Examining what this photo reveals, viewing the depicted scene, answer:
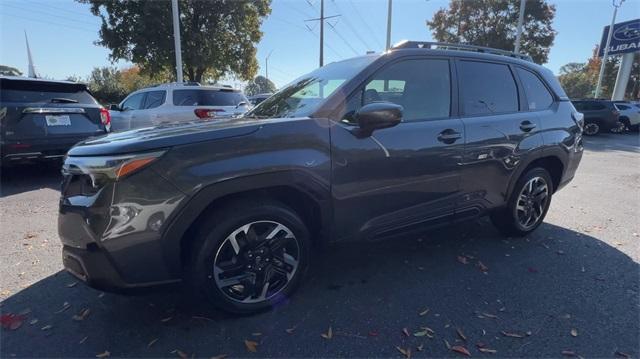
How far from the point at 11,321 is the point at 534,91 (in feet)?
16.5

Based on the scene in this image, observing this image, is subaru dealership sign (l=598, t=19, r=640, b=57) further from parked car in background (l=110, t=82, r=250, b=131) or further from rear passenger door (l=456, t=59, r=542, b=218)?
rear passenger door (l=456, t=59, r=542, b=218)

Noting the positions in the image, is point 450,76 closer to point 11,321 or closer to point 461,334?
point 461,334

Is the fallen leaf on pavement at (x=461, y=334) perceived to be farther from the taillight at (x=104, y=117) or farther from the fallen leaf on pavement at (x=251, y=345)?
the taillight at (x=104, y=117)

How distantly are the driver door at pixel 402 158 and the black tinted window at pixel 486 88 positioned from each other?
0.18 m

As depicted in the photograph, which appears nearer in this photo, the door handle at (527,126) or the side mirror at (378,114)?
the side mirror at (378,114)

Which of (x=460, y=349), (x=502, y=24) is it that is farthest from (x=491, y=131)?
(x=502, y=24)

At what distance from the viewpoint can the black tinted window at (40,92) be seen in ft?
19.0

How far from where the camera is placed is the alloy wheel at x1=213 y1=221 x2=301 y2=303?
8.22 feet

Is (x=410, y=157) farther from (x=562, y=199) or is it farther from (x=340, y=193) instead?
(x=562, y=199)

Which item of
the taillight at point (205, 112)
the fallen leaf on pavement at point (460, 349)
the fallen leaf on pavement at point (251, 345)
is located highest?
the taillight at point (205, 112)

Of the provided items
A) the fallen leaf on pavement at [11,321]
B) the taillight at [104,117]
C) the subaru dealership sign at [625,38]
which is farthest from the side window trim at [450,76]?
the subaru dealership sign at [625,38]

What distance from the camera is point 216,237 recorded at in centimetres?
239

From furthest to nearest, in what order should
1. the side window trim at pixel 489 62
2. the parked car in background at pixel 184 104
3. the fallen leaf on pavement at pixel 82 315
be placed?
the parked car in background at pixel 184 104, the side window trim at pixel 489 62, the fallen leaf on pavement at pixel 82 315

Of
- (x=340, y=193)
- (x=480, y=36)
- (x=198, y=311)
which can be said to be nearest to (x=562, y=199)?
(x=340, y=193)
